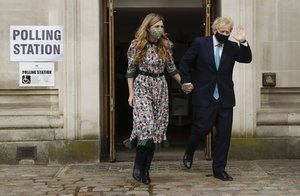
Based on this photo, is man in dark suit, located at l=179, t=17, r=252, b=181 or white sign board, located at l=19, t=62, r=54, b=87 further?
white sign board, located at l=19, t=62, r=54, b=87

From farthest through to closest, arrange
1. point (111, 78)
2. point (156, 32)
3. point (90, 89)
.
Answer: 1. point (111, 78)
2. point (90, 89)
3. point (156, 32)

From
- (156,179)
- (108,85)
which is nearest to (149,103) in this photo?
(156,179)

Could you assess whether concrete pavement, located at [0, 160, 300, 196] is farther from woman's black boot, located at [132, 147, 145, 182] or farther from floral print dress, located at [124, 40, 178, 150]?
floral print dress, located at [124, 40, 178, 150]

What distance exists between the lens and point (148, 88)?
588 centimetres

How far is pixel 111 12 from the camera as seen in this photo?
7328mm

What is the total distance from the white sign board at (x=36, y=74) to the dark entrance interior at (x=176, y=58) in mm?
2760

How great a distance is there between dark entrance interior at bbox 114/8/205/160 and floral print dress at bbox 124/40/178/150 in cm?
379

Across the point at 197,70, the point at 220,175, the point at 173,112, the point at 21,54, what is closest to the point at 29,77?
the point at 21,54

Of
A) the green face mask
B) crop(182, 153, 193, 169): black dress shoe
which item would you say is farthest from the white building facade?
the green face mask

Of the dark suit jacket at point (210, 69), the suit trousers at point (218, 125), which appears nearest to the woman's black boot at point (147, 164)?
the suit trousers at point (218, 125)

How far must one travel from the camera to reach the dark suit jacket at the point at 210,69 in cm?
613

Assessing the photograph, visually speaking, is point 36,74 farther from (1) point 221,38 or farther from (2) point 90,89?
(1) point 221,38

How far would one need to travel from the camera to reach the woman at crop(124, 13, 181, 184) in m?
5.81

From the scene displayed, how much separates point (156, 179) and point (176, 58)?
6.16 meters
